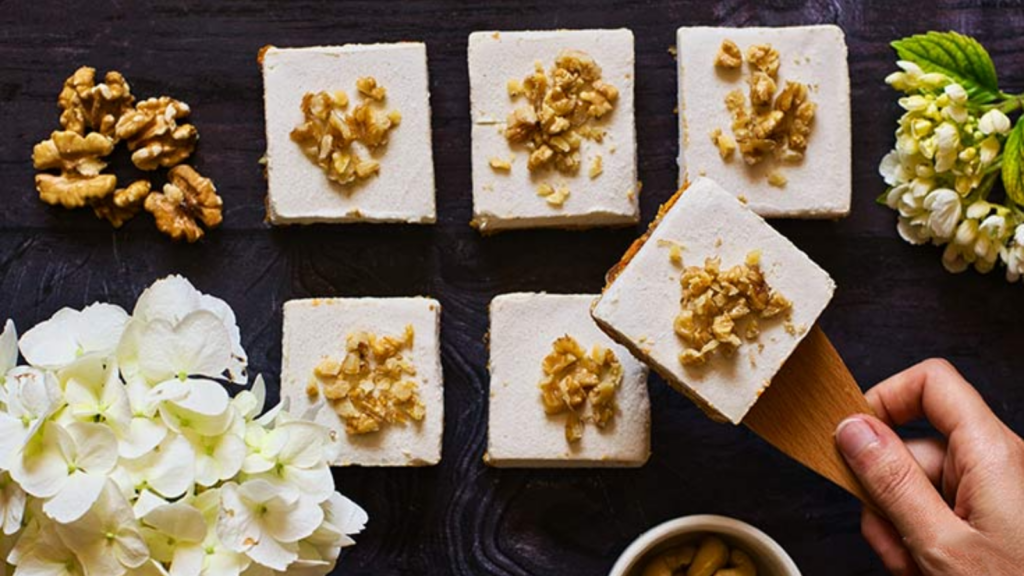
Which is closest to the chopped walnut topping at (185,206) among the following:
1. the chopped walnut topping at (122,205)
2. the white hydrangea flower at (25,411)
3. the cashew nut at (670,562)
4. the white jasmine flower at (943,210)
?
the chopped walnut topping at (122,205)

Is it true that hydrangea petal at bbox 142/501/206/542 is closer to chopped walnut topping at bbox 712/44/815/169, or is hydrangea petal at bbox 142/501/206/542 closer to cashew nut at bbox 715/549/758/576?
cashew nut at bbox 715/549/758/576

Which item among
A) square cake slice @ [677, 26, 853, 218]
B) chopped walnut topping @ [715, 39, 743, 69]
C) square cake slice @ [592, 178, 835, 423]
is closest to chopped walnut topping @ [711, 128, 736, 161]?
square cake slice @ [677, 26, 853, 218]

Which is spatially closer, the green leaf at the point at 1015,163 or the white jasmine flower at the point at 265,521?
the white jasmine flower at the point at 265,521

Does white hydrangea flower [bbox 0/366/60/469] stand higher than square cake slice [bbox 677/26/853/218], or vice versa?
square cake slice [bbox 677/26/853/218]

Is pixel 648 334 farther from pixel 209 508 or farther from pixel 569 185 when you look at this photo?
pixel 209 508

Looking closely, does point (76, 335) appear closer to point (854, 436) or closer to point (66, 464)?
point (66, 464)

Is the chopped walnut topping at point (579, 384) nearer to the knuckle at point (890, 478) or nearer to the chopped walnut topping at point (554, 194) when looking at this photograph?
the chopped walnut topping at point (554, 194)

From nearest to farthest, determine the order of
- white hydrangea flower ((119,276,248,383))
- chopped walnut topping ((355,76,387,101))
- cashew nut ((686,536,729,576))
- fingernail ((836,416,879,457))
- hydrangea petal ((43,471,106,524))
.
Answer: hydrangea petal ((43,471,106,524)), white hydrangea flower ((119,276,248,383)), fingernail ((836,416,879,457)), cashew nut ((686,536,729,576)), chopped walnut topping ((355,76,387,101))
